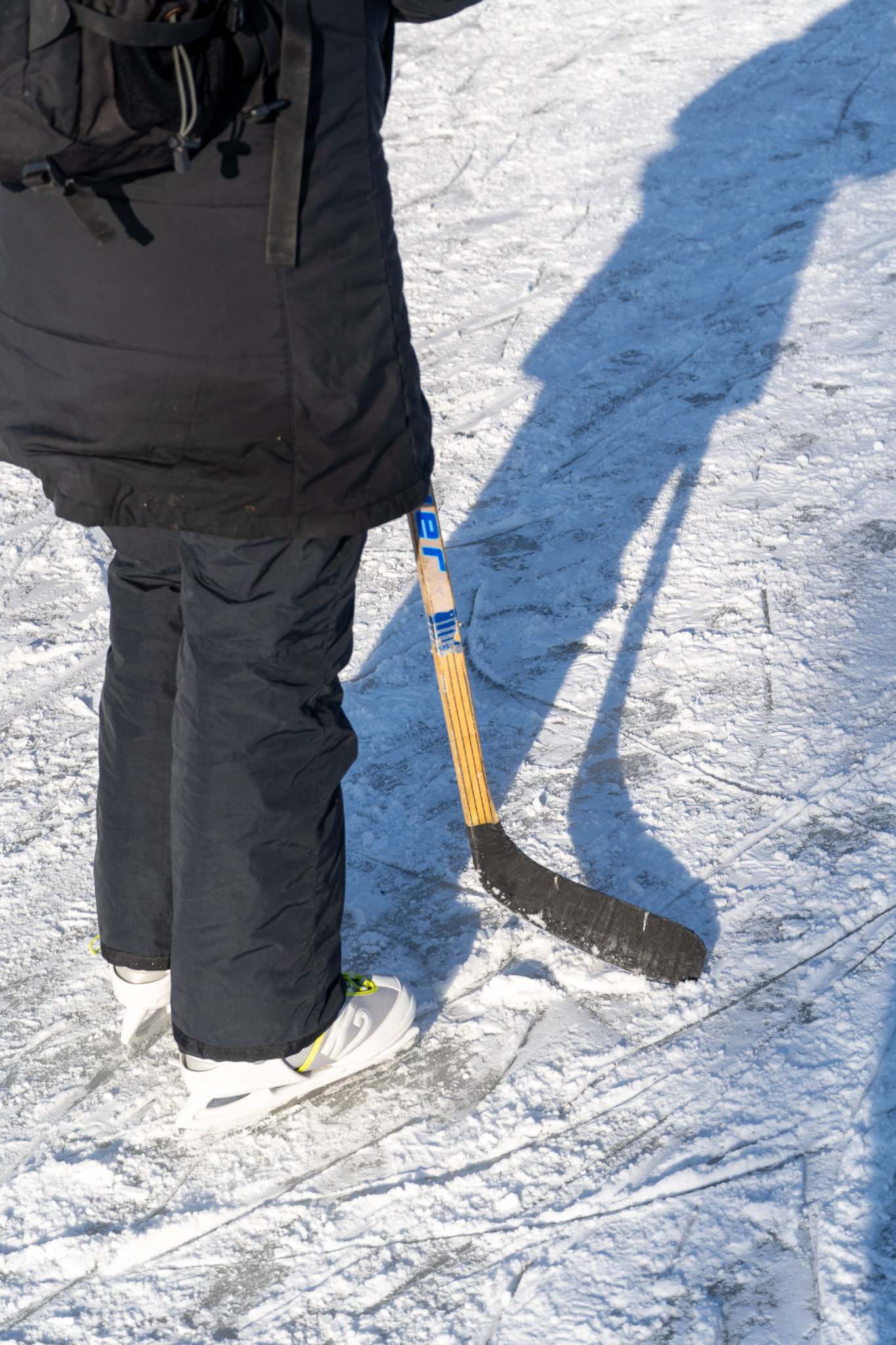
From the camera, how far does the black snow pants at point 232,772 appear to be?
127 cm

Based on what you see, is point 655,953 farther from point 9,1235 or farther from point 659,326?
point 659,326

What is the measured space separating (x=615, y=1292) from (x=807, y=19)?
216 inches

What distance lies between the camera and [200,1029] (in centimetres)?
143

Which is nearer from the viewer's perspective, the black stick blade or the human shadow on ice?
the black stick blade

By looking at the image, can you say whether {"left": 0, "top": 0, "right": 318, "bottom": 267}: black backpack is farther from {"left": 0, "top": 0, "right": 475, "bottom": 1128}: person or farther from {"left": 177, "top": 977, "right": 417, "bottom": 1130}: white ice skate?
{"left": 177, "top": 977, "right": 417, "bottom": 1130}: white ice skate

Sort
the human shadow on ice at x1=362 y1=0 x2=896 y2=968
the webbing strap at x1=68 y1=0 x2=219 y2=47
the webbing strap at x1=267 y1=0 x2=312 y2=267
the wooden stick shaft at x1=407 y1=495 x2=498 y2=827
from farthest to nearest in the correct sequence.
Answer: the human shadow on ice at x1=362 y1=0 x2=896 y2=968 → the wooden stick shaft at x1=407 y1=495 x2=498 y2=827 → the webbing strap at x1=267 y1=0 x2=312 y2=267 → the webbing strap at x1=68 y1=0 x2=219 y2=47

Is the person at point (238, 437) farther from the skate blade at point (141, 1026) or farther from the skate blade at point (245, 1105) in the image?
the skate blade at point (141, 1026)

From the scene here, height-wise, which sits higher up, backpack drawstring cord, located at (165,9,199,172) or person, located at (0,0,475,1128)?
backpack drawstring cord, located at (165,9,199,172)

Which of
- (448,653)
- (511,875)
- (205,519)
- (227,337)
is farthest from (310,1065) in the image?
(227,337)

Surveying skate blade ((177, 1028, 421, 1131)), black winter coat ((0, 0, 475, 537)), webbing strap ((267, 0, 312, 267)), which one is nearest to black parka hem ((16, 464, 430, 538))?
black winter coat ((0, 0, 475, 537))

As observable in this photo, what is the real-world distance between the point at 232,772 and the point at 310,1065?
1.52 ft

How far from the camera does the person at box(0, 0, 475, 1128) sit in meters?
1.09

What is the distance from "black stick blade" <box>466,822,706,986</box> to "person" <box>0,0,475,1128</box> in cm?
39

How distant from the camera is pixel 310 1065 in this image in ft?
5.00
